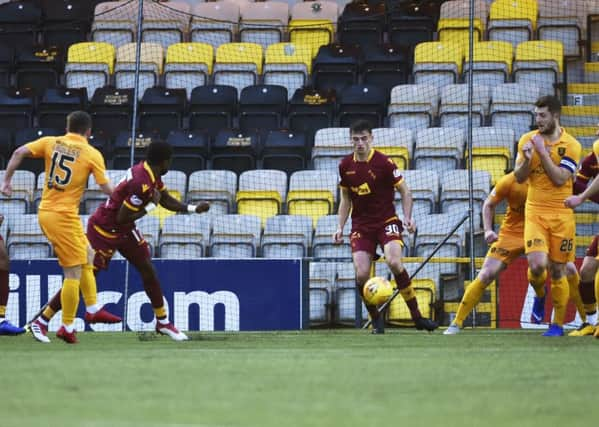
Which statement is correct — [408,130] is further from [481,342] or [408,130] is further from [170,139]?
[481,342]

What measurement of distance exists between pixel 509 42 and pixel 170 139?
5.82m

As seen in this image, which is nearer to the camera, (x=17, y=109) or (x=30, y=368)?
(x=30, y=368)

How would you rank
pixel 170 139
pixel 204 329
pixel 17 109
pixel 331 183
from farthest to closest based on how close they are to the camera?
pixel 17 109 → pixel 170 139 → pixel 331 183 → pixel 204 329

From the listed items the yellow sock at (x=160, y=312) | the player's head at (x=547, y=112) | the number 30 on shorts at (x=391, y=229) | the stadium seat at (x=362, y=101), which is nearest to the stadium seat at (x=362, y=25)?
the stadium seat at (x=362, y=101)

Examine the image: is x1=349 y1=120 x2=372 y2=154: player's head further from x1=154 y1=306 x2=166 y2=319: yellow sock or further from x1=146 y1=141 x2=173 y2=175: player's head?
x1=154 y1=306 x2=166 y2=319: yellow sock

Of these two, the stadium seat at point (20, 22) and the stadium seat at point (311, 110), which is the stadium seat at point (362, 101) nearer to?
the stadium seat at point (311, 110)

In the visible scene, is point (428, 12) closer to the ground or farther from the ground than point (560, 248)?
farther from the ground

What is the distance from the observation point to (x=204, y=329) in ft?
48.2

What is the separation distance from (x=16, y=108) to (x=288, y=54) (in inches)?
179

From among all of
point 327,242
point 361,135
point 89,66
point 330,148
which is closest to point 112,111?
point 89,66

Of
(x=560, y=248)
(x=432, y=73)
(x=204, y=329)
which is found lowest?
(x=204, y=329)

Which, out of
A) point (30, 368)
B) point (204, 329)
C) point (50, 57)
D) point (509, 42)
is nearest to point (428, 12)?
point (509, 42)

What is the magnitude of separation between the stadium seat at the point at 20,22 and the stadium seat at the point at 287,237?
725 centimetres

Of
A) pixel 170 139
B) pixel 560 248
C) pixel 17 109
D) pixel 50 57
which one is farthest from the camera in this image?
pixel 50 57
